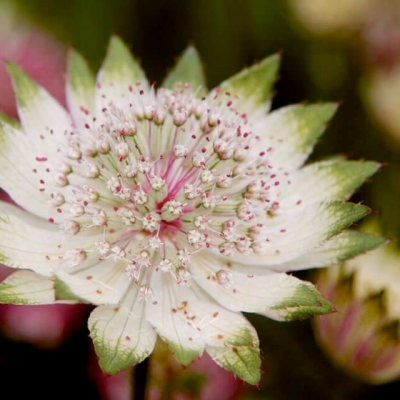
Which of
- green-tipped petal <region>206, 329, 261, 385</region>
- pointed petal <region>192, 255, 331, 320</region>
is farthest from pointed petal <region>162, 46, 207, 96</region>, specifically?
green-tipped petal <region>206, 329, 261, 385</region>

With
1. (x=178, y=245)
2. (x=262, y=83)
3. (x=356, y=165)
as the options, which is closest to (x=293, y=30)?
(x=262, y=83)

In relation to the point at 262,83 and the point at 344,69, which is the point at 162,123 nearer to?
the point at 262,83

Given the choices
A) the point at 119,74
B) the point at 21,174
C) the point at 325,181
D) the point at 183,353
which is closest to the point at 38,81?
the point at 119,74

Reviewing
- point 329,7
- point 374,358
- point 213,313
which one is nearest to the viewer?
point 213,313

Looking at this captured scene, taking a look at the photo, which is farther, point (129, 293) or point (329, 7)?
point (329, 7)

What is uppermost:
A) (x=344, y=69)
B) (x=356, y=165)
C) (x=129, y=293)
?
(x=344, y=69)

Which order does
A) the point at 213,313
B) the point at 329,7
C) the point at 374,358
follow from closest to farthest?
the point at 213,313
the point at 374,358
the point at 329,7
